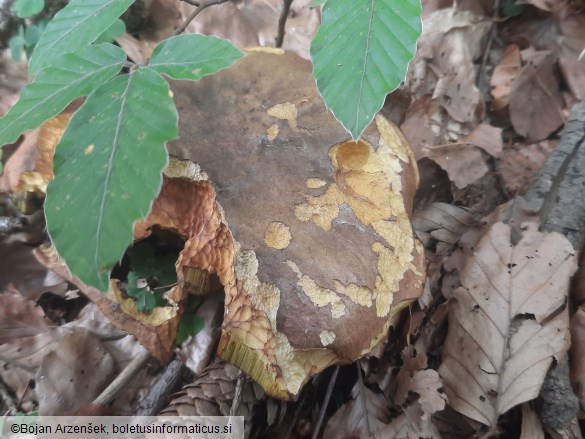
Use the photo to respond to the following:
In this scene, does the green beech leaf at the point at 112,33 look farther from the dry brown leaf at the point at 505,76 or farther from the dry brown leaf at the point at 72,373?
the dry brown leaf at the point at 505,76

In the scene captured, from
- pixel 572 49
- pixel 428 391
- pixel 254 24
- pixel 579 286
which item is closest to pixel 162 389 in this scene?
pixel 428 391

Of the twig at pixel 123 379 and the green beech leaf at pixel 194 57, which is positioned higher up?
the green beech leaf at pixel 194 57

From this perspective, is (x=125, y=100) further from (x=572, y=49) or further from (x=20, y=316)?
(x=572, y=49)

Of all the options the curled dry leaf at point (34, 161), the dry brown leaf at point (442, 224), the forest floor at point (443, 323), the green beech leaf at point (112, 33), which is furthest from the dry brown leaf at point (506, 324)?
the green beech leaf at point (112, 33)

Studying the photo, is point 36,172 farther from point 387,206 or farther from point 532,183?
point 532,183

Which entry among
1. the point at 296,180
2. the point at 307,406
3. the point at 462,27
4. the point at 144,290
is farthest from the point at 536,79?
the point at 144,290

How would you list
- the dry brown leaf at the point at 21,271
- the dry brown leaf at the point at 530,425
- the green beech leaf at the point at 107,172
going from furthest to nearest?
the dry brown leaf at the point at 21,271, the dry brown leaf at the point at 530,425, the green beech leaf at the point at 107,172
